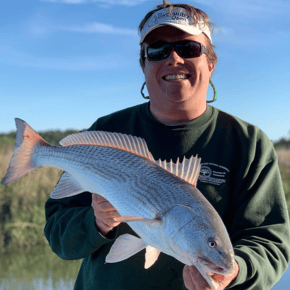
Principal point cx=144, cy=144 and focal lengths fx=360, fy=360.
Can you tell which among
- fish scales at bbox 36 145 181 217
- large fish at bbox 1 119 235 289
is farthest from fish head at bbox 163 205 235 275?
fish scales at bbox 36 145 181 217

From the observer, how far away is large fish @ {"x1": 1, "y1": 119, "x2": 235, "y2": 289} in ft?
Answer: 5.65

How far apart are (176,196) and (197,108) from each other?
3.77 ft

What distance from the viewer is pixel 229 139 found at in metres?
2.84

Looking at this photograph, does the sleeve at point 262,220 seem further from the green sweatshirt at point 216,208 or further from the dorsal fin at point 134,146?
the dorsal fin at point 134,146

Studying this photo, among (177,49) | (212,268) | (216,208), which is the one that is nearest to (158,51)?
(177,49)

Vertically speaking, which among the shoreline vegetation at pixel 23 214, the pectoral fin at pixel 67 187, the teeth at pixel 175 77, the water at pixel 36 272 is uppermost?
the teeth at pixel 175 77

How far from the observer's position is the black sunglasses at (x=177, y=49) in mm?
2777

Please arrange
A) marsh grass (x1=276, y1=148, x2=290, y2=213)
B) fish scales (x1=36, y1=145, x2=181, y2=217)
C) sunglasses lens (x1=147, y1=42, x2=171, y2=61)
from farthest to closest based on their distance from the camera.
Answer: marsh grass (x1=276, y1=148, x2=290, y2=213), sunglasses lens (x1=147, y1=42, x2=171, y2=61), fish scales (x1=36, y1=145, x2=181, y2=217)

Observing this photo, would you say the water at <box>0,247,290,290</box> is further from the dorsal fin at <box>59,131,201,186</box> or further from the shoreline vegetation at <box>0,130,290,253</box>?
the dorsal fin at <box>59,131,201,186</box>

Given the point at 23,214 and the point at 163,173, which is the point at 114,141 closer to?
the point at 163,173

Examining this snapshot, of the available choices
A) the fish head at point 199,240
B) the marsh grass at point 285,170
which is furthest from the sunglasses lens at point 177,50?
the marsh grass at point 285,170

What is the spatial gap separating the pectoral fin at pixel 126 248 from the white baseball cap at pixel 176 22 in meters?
1.60

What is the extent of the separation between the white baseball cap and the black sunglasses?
0.32ft

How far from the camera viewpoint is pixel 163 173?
81.5 inches
